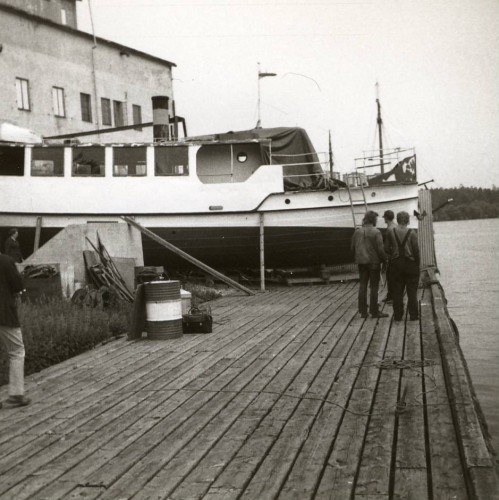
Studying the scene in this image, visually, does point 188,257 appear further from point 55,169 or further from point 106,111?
point 106,111

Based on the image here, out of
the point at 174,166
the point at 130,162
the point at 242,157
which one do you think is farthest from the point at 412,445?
the point at 242,157

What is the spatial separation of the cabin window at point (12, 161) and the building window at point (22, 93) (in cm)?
1012

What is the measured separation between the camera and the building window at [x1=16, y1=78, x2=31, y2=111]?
3069 centimetres

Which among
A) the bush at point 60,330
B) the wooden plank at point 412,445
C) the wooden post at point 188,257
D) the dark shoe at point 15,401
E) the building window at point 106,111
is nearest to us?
the wooden plank at point 412,445

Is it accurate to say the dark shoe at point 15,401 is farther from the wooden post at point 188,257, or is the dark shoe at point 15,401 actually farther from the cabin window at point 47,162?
the cabin window at point 47,162

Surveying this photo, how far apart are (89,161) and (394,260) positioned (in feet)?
37.1

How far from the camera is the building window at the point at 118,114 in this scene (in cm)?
3669

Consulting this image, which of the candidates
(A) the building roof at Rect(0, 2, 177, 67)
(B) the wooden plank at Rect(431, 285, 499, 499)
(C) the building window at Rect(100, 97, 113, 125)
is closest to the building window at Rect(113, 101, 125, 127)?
(C) the building window at Rect(100, 97, 113, 125)

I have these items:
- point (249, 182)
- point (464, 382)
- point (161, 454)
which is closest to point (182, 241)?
point (249, 182)

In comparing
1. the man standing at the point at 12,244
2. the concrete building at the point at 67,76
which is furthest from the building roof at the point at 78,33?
the man standing at the point at 12,244

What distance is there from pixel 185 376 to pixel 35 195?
1400 centimetres

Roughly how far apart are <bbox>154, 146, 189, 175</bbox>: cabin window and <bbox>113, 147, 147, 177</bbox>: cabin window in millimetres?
393

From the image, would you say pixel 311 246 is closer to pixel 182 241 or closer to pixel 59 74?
pixel 182 241

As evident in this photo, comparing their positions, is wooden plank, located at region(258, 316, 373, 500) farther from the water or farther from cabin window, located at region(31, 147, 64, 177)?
cabin window, located at region(31, 147, 64, 177)
